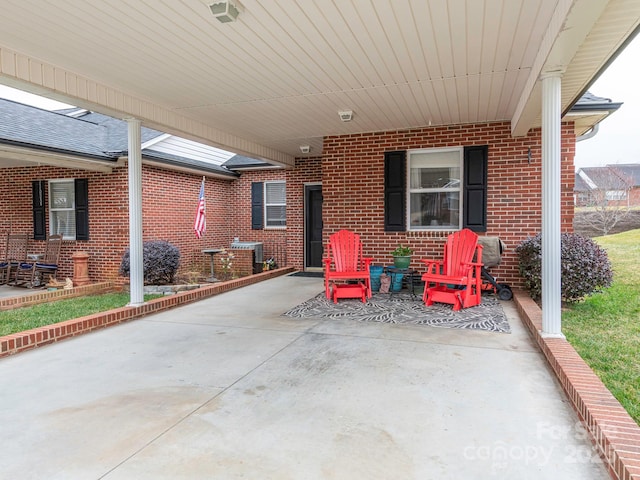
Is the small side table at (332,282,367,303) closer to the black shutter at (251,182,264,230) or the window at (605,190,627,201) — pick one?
the black shutter at (251,182,264,230)

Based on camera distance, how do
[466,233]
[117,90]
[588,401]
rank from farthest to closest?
[466,233] < [117,90] < [588,401]

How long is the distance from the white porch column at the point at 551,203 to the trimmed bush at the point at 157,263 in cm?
628

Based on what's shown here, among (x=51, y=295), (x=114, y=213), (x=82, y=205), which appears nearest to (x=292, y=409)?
(x=51, y=295)

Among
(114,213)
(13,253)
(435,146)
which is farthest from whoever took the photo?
(13,253)

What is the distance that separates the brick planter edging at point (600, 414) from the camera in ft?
5.79

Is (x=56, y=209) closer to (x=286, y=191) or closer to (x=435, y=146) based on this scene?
(x=286, y=191)

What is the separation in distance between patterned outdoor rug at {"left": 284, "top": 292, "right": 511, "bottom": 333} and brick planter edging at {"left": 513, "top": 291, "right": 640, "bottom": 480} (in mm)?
1140

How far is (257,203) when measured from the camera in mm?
10344

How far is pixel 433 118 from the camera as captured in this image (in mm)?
6047

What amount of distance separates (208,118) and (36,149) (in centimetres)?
308

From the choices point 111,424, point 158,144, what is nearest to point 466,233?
point 111,424

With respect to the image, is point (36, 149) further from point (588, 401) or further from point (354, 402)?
point (588, 401)

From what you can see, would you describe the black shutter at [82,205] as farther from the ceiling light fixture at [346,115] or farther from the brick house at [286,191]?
the ceiling light fixture at [346,115]

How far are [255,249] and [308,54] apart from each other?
20.9 feet
